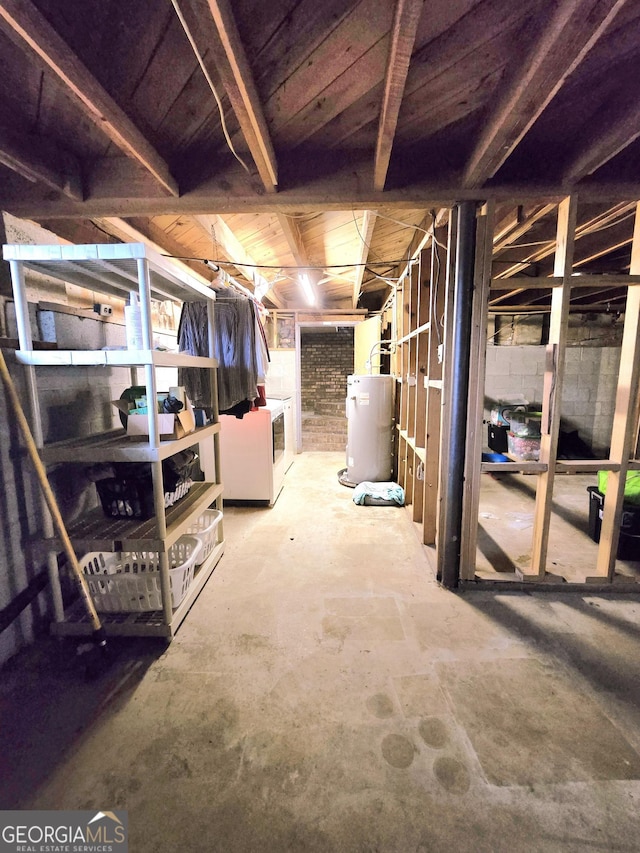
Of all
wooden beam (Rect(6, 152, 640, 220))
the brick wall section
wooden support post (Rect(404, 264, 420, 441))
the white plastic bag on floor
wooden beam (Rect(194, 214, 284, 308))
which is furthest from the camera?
the brick wall section

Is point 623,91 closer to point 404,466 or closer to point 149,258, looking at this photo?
point 149,258

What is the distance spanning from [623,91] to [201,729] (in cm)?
288

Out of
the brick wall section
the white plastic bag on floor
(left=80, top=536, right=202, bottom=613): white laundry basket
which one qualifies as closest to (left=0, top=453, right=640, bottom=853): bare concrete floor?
(left=80, top=536, right=202, bottom=613): white laundry basket

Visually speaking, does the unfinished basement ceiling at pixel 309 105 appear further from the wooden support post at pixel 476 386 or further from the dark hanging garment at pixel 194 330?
the dark hanging garment at pixel 194 330

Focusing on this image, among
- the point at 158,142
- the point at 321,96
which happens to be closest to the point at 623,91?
the point at 321,96

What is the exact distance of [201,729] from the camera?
120 centimetres

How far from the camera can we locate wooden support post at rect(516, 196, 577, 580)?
1.74 meters

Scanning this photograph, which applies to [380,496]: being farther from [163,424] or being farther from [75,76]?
[75,76]

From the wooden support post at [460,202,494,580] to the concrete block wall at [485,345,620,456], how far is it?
3.27m

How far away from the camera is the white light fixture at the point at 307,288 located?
3.72m

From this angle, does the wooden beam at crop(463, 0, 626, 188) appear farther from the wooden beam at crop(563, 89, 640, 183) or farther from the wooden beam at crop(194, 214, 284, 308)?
the wooden beam at crop(194, 214, 284, 308)

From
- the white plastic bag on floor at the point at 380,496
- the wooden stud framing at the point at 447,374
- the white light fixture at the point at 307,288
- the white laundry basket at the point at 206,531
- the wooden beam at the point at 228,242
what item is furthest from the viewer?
the white light fixture at the point at 307,288

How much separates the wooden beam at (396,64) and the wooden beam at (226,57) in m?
0.45

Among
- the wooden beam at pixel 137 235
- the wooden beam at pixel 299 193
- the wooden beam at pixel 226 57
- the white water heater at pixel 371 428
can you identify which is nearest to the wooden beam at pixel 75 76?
the wooden beam at pixel 299 193
